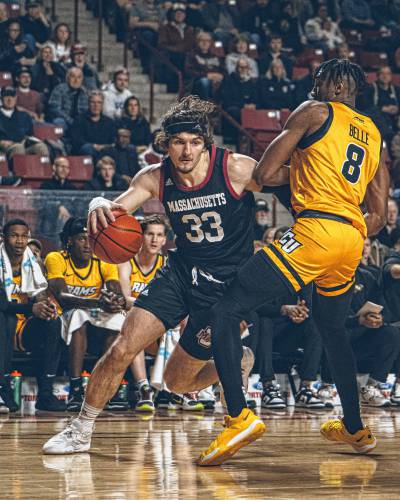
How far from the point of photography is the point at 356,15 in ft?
60.9

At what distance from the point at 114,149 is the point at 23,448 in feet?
23.3

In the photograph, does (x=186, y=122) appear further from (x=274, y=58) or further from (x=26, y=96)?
(x=274, y=58)

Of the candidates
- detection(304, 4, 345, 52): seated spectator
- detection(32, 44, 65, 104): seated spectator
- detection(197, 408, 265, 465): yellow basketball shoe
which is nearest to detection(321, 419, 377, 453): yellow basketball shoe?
detection(197, 408, 265, 465): yellow basketball shoe

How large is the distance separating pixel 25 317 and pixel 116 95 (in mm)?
5909

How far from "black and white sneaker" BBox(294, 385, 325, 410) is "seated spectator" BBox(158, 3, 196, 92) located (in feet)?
25.3

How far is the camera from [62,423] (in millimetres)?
6953

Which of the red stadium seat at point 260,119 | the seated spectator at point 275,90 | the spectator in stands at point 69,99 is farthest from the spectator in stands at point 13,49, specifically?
the seated spectator at point 275,90

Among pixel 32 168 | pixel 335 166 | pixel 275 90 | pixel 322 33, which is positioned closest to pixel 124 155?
pixel 32 168

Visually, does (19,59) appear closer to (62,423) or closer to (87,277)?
(87,277)

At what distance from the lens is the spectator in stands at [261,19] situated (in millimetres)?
17156

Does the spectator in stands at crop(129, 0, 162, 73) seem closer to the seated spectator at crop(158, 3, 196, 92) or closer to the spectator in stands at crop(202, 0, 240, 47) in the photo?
the seated spectator at crop(158, 3, 196, 92)

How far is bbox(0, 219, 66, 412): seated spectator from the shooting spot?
7895 mm

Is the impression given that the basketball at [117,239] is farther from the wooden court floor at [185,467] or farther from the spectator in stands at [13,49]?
the spectator in stands at [13,49]

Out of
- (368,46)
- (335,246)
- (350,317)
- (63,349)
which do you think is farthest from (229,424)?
(368,46)
